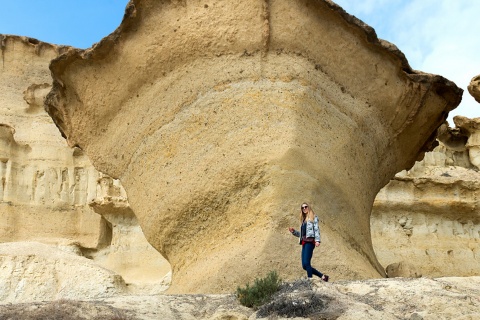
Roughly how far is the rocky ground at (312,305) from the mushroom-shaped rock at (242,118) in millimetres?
1720

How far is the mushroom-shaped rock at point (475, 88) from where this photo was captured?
18125mm

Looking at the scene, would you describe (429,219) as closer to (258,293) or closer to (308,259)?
(308,259)

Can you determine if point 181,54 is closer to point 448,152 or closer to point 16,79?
point 448,152

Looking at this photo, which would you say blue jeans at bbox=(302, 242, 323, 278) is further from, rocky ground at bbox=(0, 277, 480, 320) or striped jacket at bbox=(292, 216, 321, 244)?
rocky ground at bbox=(0, 277, 480, 320)

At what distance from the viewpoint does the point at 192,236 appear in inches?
320

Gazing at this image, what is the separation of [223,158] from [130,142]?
1300mm

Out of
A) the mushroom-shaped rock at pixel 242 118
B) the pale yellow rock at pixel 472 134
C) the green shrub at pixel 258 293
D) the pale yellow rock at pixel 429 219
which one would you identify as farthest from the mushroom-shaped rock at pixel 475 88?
the green shrub at pixel 258 293

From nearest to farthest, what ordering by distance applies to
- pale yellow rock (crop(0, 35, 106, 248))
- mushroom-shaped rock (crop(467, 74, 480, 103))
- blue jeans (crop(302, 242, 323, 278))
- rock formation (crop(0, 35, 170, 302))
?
blue jeans (crop(302, 242, 323, 278)) < rock formation (crop(0, 35, 170, 302)) < mushroom-shaped rock (crop(467, 74, 480, 103)) < pale yellow rock (crop(0, 35, 106, 248))

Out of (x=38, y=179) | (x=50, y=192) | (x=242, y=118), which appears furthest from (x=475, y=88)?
(x=242, y=118)

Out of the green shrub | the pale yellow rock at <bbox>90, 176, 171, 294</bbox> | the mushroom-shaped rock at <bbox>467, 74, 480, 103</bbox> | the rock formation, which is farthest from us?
the mushroom-shaped rock at <bbox>467, 74, 480, 103</bbox>

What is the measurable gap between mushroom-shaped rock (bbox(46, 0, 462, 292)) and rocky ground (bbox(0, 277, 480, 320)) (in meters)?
1.72

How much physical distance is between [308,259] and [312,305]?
1.59m

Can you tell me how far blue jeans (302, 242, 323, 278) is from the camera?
6.71 m

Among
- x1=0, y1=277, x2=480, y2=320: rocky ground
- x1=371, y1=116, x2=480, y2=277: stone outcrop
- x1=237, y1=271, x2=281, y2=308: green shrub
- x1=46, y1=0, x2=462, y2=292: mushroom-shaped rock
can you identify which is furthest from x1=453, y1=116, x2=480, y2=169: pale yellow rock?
x1=237, y1=271, x2=281, y2=308: green shrub
